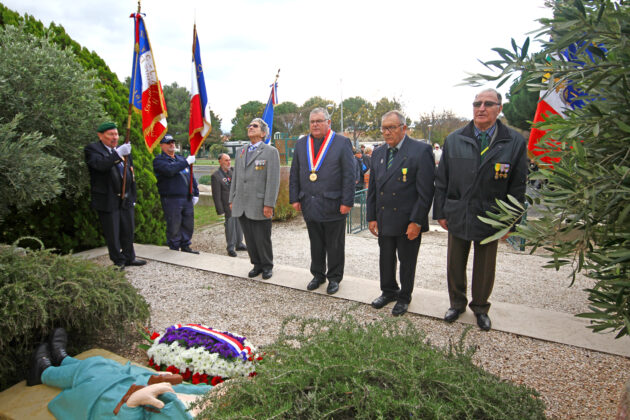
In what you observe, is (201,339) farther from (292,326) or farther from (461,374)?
(461,374)

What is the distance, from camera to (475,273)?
11.9 ft

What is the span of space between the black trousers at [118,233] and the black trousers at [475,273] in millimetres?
4431

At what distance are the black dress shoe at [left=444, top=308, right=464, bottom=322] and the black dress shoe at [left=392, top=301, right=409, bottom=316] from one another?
1.28 ft

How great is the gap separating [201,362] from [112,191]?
356 cm

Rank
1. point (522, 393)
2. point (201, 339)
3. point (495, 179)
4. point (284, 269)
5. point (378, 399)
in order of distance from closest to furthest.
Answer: point (378, 399) → point (522, 393) → point (201, 339) → point (495, 179) → point (284, 269)

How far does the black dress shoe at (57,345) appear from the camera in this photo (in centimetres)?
270

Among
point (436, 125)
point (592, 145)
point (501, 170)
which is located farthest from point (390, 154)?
point (436, 125)

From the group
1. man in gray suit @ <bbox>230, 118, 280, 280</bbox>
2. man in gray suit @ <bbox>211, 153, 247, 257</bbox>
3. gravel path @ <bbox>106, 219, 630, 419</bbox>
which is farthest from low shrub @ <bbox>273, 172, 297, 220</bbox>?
man in gray suit @ <bbox>230, 118, 280, 280</bbox>

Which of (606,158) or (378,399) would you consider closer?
(606,158)

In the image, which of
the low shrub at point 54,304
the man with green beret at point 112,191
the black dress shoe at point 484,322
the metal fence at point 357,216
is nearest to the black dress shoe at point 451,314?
the black dress shoe at point 484,322

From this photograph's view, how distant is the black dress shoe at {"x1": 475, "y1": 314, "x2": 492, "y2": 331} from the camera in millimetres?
3541

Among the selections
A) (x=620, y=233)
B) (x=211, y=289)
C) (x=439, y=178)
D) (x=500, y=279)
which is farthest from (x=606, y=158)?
(x=500, y=279)

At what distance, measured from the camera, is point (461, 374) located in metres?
1.81

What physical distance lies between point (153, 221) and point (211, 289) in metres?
3.18
